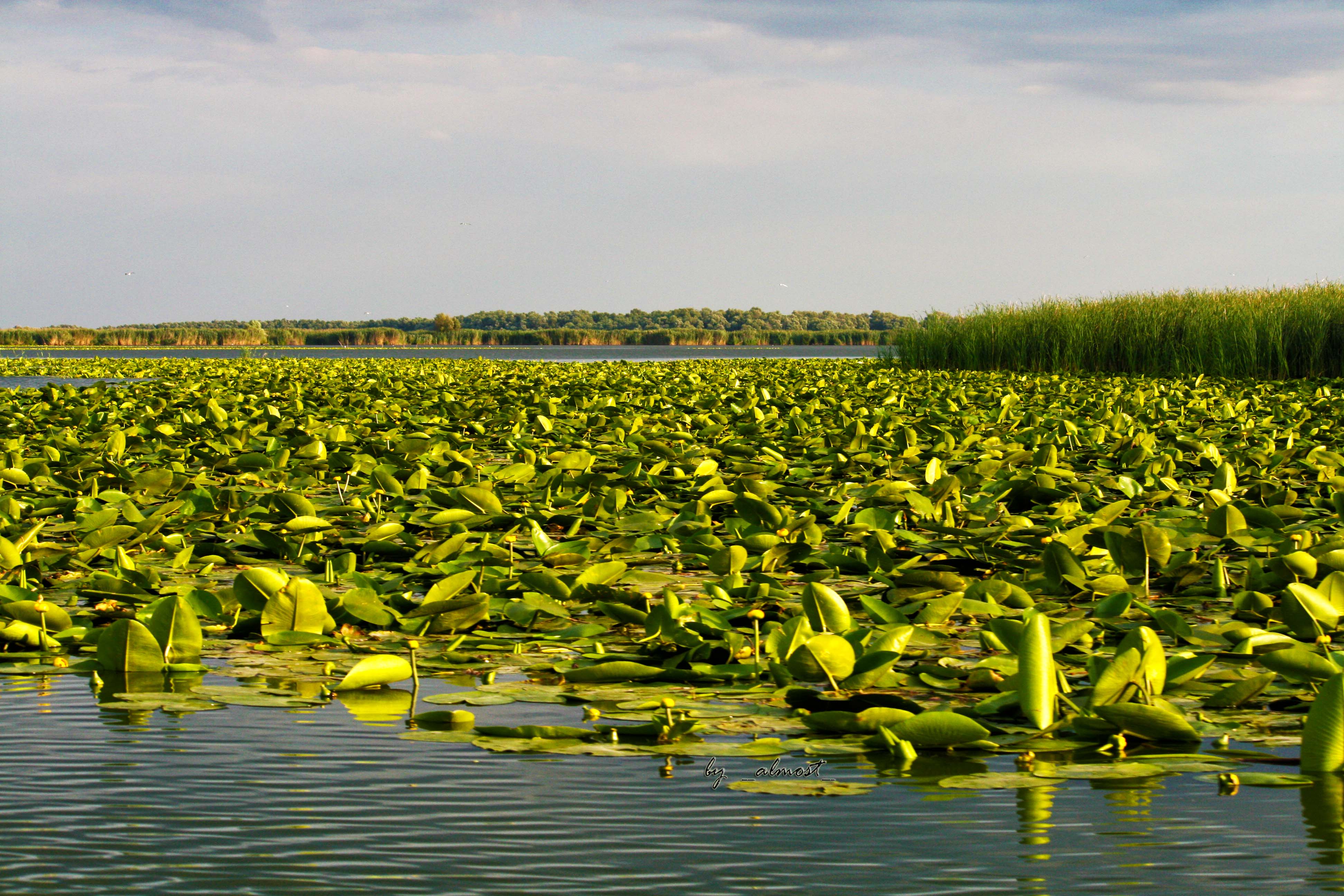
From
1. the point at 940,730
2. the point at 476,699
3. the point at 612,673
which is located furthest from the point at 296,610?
the point at 940,730

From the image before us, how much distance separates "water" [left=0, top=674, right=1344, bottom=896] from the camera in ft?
4.50

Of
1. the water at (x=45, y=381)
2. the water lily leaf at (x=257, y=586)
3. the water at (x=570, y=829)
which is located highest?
the water at (x=45, y=381)

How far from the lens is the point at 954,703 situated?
2.16 metres

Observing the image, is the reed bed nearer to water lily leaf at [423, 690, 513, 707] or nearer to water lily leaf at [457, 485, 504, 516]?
water lily leaf at [457, 485, 504, 516]

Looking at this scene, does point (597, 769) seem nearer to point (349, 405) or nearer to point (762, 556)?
point (762, 556)

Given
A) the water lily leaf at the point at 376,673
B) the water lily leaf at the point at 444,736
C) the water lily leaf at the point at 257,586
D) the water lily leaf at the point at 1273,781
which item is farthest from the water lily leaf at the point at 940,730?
the water lily leaf at the point at 257,586

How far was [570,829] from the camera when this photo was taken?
1529 mm

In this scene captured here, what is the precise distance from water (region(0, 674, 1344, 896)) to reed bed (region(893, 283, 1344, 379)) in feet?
46.2

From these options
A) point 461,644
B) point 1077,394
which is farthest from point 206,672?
point 1077,394

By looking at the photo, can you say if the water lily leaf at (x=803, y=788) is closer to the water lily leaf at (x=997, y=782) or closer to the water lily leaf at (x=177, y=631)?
the water lily leaf at (x=997, y=782)

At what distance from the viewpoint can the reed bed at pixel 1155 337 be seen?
14.6 m

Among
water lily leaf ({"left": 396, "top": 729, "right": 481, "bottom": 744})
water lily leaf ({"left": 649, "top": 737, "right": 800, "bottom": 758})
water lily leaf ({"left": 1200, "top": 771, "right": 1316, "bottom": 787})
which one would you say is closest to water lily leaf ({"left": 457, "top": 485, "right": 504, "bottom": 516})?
water lily leaf ({"left": 396, "top": 729, "right": 481, "bottom": 744})

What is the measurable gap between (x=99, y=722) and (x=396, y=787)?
70 cm

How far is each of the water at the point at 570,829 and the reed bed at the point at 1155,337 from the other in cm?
1408
